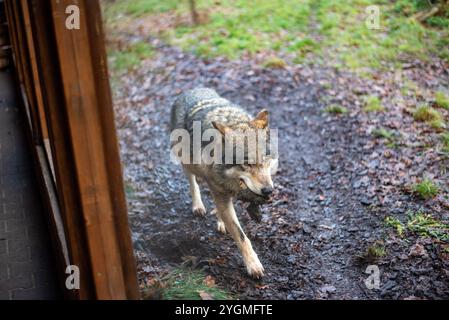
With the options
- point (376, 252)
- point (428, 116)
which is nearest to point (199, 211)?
point (376, 252)

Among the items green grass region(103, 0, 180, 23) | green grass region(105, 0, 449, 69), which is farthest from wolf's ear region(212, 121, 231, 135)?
green grass region(103, 0, 180, 23)

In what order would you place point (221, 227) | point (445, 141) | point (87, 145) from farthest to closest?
point (445, 141), point (221, 227), point (87, 145)

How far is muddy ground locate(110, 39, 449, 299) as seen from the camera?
15.6 feet

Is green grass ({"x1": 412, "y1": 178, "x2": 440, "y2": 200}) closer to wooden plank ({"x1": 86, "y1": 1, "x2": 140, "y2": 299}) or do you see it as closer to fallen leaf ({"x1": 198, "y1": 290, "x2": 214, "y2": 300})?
fallen leaf ({"x1": 198, "y1": 290, "x2": 214, "y2": 300})

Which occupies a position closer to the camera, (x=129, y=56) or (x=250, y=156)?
(x=250, y=156)

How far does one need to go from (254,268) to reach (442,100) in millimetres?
4848

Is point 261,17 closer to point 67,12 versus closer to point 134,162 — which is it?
point 134,162

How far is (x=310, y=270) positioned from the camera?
494cm

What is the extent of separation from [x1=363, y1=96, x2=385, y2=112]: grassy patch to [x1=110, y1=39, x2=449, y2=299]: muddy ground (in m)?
0.18

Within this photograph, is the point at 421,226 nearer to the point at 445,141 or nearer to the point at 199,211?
the point at 445,141

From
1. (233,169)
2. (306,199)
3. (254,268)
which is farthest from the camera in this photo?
(306,199)

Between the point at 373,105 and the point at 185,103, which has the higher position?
the point at 185,103

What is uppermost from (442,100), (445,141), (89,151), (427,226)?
(89,151)

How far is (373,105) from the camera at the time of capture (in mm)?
8047
